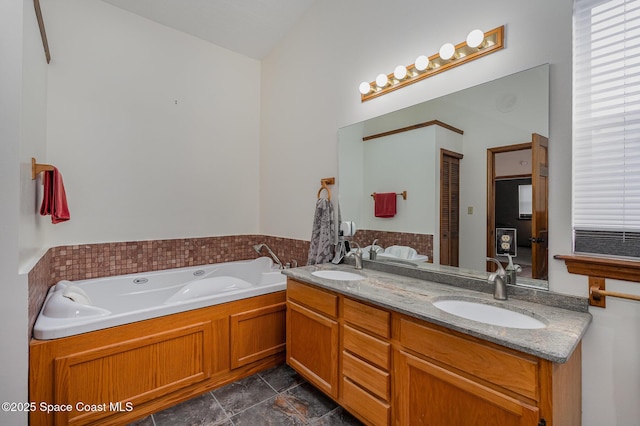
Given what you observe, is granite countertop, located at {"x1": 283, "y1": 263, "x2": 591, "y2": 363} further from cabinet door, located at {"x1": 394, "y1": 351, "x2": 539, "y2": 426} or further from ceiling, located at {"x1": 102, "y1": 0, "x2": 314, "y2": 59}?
ceiling, located at {"x1": 102, "y1": 0, "x2": 314, "y2": 59}

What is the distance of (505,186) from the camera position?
159 centimetres

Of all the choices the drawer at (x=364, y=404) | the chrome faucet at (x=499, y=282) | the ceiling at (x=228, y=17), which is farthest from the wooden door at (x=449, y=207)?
the ceiling at (x=228, y=17)

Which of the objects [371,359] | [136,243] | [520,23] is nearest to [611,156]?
[520,23]

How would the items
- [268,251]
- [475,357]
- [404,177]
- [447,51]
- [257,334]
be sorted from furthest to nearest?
[268,251] → [257,334] → [404,177] → [447,51] → [475,357]

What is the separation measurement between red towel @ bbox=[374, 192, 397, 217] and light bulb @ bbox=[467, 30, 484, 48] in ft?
3.33

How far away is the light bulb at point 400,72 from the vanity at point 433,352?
1374 mm

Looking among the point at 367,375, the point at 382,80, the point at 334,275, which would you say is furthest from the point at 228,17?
the point at 367,375

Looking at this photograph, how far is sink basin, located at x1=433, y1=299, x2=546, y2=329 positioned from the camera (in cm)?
132

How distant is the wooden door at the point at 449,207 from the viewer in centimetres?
181

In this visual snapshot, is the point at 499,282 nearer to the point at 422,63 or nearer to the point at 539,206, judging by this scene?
the point at 539,206

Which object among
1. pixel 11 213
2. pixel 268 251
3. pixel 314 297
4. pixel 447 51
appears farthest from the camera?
pixel 268 251

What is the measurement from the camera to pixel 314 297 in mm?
1995

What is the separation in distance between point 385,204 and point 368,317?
0.93m

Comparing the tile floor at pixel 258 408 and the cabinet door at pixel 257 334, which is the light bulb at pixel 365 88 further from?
the tile floor at pixel 258 408
